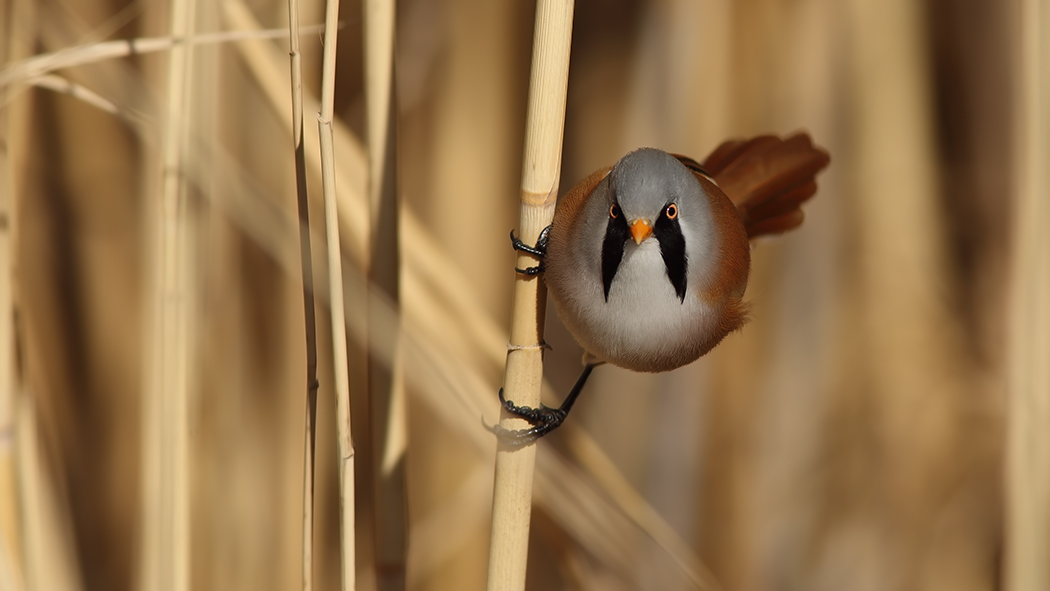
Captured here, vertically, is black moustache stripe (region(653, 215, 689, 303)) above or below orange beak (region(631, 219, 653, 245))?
below

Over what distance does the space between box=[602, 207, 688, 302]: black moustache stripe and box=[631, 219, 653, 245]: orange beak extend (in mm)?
42

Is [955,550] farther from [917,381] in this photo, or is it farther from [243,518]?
[243,518]

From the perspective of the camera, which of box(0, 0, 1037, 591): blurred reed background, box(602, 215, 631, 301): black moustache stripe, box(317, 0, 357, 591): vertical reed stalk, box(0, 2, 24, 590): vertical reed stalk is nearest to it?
box(317, 0, 357, 591): vertical reed stalk

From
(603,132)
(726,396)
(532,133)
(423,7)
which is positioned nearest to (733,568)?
(726,396)

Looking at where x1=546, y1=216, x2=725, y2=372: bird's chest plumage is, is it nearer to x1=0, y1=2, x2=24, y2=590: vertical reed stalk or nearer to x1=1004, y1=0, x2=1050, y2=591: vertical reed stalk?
x1=1004, y1=0, x2=1050, y2=591: vertical reed stalk

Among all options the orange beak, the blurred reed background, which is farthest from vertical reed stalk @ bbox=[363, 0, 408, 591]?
the orange beak

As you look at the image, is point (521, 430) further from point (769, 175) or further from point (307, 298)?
point (769, 175)

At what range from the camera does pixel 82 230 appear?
1.79 m

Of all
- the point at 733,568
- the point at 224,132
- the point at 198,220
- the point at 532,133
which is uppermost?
the point at 532,133

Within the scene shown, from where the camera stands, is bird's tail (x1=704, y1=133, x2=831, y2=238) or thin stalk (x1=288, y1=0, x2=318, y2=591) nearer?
thin stalk (x1=288, y1=0, x2=318, y2=591)

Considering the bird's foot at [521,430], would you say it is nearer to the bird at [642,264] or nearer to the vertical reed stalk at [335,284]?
the bird at [642,264]

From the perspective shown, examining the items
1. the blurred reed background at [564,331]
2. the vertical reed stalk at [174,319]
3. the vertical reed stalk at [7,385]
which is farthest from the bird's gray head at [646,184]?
the vertical reed stalk at [7,385]

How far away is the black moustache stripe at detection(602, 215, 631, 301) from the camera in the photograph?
119 centimetres

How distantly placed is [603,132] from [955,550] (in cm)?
128
